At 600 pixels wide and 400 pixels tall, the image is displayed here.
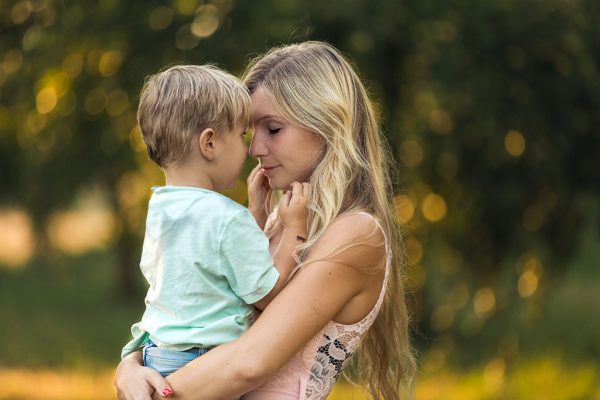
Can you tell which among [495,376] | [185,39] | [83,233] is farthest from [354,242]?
[83,233]

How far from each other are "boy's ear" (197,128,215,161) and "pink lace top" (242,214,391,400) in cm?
51

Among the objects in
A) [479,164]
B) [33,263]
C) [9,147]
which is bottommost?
[33,263]

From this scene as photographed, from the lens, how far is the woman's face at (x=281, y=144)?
2777 mm

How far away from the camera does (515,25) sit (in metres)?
5.77

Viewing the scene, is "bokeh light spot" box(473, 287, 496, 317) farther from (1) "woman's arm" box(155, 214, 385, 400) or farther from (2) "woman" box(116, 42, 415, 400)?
(1) "woman's arm" box(155, 214, 385, 400)

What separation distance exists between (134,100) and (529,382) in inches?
121

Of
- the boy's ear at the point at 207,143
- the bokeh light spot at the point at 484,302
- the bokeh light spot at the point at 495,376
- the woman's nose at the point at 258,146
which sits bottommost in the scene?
the bokeh light spot at the point at 495,376

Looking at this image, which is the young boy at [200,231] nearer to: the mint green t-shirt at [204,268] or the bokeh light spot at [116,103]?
the mint green t-shirt at [204,268]

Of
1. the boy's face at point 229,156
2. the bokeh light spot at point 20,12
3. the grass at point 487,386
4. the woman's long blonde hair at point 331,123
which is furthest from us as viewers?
the grass at point 487,386

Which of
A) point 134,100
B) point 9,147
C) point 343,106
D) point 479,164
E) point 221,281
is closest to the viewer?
point 221,281

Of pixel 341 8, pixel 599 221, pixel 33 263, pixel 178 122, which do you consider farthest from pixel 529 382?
pixel 33 263

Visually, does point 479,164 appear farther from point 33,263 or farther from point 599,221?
point 33,263

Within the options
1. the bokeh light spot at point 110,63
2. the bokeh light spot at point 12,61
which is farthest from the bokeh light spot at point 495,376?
the bokeh light spot at point 12,61

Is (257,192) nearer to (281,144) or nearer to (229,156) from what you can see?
(281,144)
